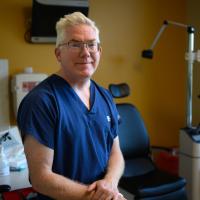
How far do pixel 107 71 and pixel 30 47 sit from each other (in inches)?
27.7

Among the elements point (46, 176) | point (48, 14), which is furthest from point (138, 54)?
point (46, 176)

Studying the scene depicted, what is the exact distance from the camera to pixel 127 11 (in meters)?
3.15

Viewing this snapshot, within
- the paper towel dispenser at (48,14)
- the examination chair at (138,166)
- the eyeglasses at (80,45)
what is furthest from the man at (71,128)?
the paper towel dispenser at (48,14)

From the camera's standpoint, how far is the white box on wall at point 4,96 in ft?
8.66

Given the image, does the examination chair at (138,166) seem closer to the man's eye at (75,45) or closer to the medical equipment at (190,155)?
the medical equipment at (190,155)

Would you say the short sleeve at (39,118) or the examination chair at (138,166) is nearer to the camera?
the short sleeve at (39,118)

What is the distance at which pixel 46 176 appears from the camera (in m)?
1.20

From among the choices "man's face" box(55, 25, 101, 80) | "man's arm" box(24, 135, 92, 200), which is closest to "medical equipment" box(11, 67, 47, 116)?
"man's face" box(55, 25, 101, 80)

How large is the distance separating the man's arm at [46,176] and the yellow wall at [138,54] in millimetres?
1587

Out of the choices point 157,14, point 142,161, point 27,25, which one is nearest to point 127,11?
point 157,14

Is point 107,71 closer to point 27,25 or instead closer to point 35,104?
point 27,25

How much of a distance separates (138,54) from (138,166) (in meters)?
1.05

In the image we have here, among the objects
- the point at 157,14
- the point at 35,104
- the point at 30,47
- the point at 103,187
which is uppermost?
the point at 157,14

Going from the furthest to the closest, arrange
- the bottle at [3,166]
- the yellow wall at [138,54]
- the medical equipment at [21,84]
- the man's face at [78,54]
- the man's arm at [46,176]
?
the yellow wall at [138,54]
the medical equipment at [21,84]
the bottle at [3,166]
the man's face at [78,54]
the man's arm at [46,176]
